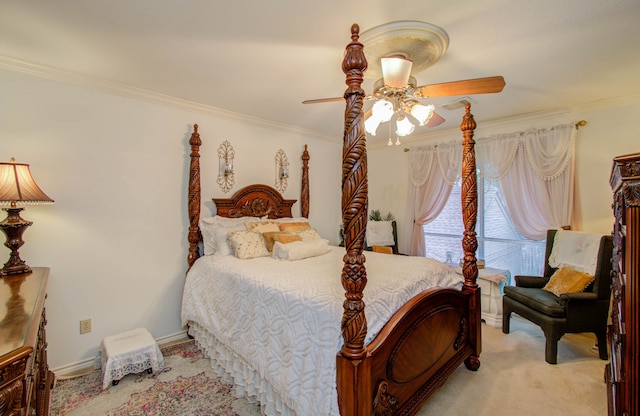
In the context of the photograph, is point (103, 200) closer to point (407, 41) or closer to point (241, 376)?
point (241, 376)

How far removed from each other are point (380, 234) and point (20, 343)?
4168 mm

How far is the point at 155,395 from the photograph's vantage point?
2.12 meters

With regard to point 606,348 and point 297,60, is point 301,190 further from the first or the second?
point 606,348

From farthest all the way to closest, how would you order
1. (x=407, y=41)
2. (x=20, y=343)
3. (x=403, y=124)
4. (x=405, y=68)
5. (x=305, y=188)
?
1. (x=305, y=188)
2. (x=403, y=124)
3. (x=407, y=41)
4. (x=405, y=68)
5. (x=20, y=343)

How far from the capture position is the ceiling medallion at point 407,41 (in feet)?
5.48

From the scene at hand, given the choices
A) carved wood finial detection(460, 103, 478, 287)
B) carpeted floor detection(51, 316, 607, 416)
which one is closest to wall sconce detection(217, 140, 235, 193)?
carpeted floor detection(51, 316, 607, 416)

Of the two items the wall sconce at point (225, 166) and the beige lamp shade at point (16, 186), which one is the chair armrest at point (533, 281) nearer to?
the wall sconce at point (225, 166)

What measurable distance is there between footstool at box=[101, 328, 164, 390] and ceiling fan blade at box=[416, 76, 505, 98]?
295cm

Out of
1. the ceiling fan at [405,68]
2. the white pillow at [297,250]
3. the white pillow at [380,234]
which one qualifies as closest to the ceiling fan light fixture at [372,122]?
the ceiling fan at [405,68]

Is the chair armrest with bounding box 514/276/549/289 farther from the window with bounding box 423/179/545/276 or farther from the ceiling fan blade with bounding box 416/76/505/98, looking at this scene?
the ceiling fan blade with bounding box 416/76/505/98

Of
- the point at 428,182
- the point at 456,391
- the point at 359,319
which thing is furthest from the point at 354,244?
the point at 428,182

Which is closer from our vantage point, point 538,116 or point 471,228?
point 471,228

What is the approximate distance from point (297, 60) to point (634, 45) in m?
2.37

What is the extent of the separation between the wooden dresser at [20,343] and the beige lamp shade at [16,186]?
51cm
